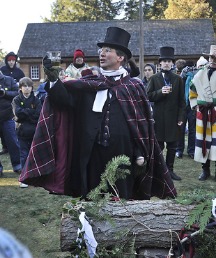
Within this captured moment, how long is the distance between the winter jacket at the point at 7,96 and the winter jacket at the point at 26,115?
414 mm

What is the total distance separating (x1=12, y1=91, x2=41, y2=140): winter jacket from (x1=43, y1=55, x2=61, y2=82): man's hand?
Result: 2886mm

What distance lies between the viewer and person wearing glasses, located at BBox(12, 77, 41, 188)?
6064 mm

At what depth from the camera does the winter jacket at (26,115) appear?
607 cm

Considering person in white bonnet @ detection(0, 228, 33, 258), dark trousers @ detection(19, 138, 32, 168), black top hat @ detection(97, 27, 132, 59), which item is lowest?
dark trousers @ detection(19, 138, 32, 168)

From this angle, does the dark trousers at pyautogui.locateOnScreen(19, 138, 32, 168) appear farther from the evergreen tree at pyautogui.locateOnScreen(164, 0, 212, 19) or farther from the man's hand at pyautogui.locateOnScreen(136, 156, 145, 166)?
the evergreen tree at pyautogui.locateOnScreen(164, 0, 212, 19)

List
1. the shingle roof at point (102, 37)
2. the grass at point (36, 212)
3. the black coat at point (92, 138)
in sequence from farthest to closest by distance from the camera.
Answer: the shingle roof at point (102, 37) < the grass at point (36, 212) < the black coat at point (92, 138)

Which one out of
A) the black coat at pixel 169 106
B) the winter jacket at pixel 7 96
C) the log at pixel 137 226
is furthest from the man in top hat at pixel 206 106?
the log at pixel 137 226

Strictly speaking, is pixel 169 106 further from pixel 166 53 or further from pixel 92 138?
pixel 92 138

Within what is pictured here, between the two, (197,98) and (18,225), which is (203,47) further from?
(18,225)

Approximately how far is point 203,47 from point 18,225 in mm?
29121

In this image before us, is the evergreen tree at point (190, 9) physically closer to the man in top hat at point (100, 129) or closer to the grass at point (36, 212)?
the grass at point (36, 212)

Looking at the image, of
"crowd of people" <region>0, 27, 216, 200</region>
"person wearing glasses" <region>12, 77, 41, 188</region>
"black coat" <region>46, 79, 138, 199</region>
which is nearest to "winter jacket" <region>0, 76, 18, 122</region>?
"person wearing glasses" <region>12, 77, 41, 188</region>

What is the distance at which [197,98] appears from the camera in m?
6.03

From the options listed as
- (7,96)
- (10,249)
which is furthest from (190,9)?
(10,249)
